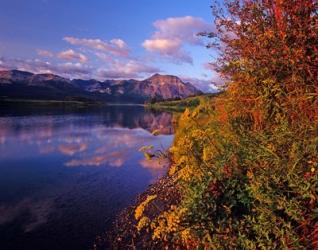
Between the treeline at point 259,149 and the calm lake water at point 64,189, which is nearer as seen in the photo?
the treeline at point 259,149

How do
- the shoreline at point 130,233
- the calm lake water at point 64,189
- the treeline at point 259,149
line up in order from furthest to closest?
the calm lake water at point 64,189 < the shoreline at point 130,233 < the treeline at point 259,149

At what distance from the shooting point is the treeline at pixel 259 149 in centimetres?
706

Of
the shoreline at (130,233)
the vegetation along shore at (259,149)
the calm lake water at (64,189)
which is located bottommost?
the calm lake water at (64,189)

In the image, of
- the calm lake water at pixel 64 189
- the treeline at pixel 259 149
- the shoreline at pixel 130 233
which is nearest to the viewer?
the treeline at pixel 259 149

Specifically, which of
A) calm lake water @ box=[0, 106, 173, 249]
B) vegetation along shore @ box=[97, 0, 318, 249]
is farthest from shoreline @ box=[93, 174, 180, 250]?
vegetation along shore @ box=[97, 0, 318, 249]

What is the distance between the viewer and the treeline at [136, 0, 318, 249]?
23.2ft

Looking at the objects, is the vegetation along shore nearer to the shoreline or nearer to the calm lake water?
the shoreline

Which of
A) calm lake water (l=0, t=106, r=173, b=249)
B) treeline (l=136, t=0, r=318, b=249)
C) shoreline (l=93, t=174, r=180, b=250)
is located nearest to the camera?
treeline (l=136, t=0, r=318, b=249)

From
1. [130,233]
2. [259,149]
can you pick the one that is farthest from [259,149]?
[130,233]

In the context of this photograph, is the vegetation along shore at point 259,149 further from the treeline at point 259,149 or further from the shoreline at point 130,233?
the shoreline at point 130,233

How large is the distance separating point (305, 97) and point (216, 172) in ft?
9.20

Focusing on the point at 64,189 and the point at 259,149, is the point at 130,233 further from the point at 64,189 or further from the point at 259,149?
the point at 64,189

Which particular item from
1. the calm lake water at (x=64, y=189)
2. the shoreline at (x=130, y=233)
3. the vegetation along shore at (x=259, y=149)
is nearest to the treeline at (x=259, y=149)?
the vegetation along shore at (x=259, y=149)

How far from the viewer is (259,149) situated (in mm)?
7949
